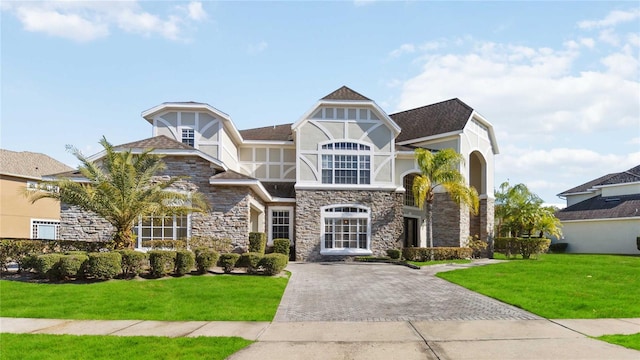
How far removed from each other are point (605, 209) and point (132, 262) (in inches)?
1427

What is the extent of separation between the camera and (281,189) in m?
30.0

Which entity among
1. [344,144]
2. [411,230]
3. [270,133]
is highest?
[270,133]

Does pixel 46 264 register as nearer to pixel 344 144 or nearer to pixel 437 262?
pixel 344 144

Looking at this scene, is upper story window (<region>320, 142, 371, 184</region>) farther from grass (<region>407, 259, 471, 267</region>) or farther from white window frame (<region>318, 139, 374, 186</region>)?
grass (<region>407, 259, 471, 267</region>)

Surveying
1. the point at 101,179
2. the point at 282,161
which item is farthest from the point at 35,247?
the point at 282,161

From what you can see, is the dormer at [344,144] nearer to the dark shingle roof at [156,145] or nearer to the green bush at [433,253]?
the green bush at [433,253]

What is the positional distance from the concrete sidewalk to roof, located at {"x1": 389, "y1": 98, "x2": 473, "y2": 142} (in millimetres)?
20693

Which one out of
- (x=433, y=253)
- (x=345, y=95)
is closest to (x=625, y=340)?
(x=433, y=253)

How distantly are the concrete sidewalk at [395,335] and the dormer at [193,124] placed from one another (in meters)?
16.4

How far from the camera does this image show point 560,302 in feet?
42.2

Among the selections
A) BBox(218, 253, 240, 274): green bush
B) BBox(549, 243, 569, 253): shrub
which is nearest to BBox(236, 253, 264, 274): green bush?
BBox(218, 253, 240, 274): green bush

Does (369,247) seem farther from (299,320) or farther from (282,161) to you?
(299,320)

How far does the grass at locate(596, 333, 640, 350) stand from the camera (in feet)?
28.2

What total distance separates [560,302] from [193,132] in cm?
1986
